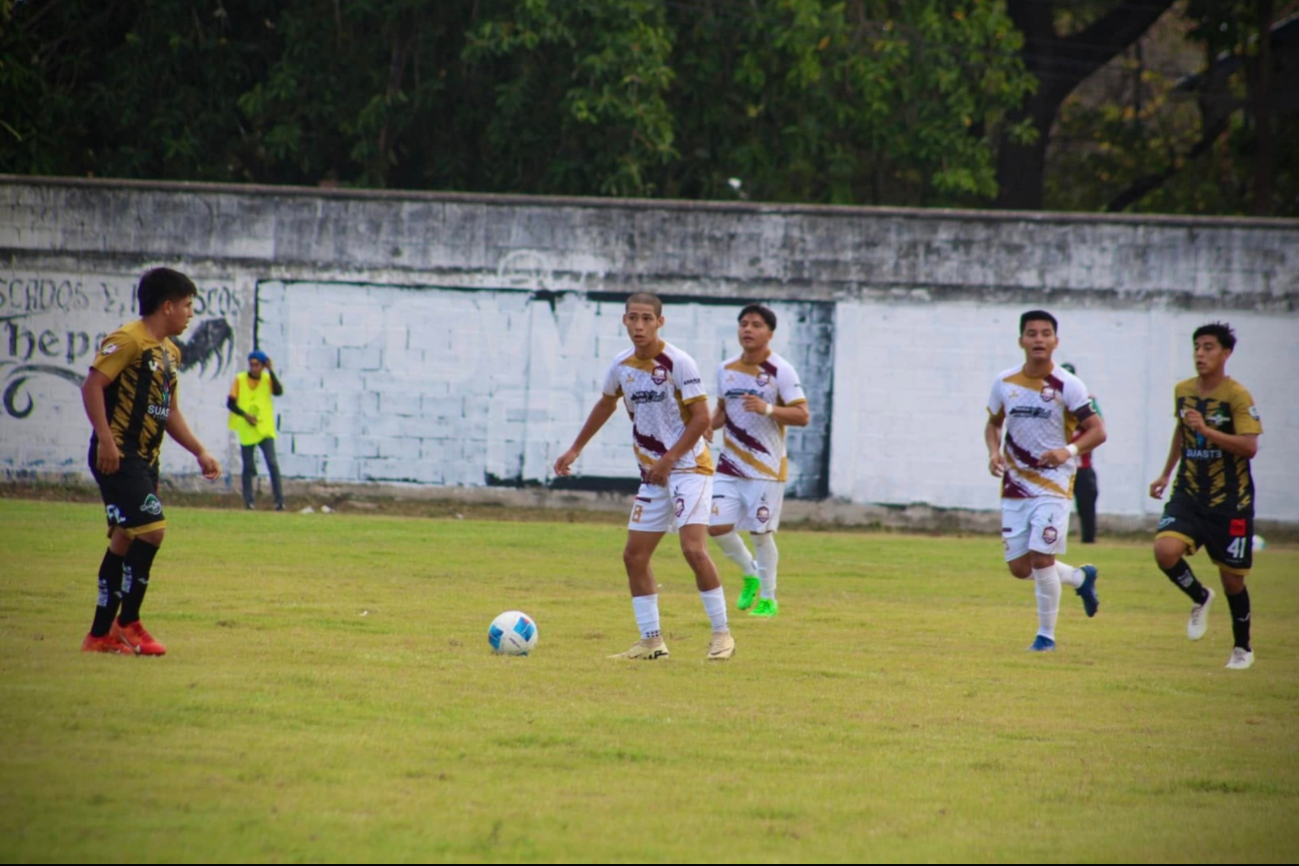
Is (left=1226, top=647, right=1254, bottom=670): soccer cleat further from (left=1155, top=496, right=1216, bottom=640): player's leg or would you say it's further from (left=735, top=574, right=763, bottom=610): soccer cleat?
(left=735, top=574, right=763, bottom=610): soccer cleat

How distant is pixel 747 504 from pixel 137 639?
5151 millimetres

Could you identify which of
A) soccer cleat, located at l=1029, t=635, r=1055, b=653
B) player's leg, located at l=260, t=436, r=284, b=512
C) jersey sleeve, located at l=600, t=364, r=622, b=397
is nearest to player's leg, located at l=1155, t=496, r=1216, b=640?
soccer cleat, located at l=1029, t=635, r=1055, b=653

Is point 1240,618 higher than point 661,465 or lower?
lower

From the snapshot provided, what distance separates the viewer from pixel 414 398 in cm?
2098

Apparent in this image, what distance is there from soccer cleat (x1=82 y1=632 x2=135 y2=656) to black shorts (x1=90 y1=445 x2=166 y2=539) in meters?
0.59

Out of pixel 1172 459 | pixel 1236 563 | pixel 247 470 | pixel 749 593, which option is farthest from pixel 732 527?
pixel 247 470

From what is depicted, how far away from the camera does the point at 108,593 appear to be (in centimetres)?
827

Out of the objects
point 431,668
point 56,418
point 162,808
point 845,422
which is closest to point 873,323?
point 845,422

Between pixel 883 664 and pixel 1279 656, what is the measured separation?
3231 millimetres

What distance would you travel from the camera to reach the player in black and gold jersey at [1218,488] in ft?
32.6

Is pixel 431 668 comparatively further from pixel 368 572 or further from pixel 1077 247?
pixel 1077 247

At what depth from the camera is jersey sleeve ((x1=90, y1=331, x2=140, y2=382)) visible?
8117 millimetres

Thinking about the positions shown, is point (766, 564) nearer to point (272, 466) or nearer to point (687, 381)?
point (687, 381)

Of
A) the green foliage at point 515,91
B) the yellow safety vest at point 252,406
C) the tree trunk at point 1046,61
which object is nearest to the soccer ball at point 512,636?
the yellow safety vest at point 252,406
